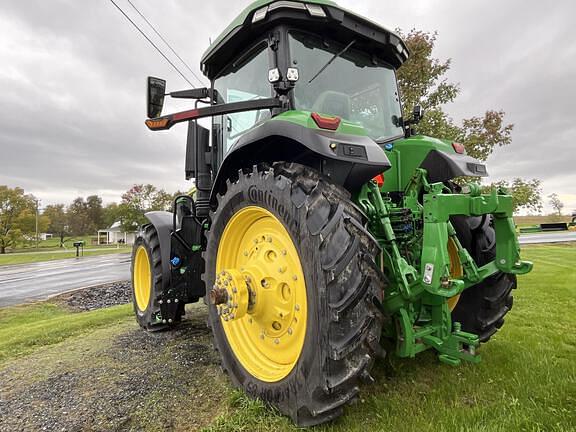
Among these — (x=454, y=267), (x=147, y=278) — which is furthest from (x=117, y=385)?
(x=454, y=267)

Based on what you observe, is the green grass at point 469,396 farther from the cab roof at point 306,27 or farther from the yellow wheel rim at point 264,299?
the cab roof at point 306,27

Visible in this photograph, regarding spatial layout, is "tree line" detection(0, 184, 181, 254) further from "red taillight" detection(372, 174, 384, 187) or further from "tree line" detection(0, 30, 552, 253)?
"red taillight" detection(372, 174, 384, 187)

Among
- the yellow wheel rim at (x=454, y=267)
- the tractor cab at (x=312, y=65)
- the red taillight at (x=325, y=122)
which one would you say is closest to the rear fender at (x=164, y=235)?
the tractor cab at (x=312, y=65)

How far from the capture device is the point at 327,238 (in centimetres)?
185

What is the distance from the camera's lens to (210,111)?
279cm

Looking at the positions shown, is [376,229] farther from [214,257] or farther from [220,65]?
[220,65]

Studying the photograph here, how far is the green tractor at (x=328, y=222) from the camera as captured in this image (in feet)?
6.11

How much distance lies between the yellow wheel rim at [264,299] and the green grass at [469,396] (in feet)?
0.93

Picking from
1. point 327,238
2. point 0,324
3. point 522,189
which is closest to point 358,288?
point 327,238

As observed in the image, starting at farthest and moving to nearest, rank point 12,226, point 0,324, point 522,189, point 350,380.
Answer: point 12,226, point 522,189, point 0,324, point 350,380

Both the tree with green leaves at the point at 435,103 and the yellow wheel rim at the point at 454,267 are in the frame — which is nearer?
the yellow wheel rim at the point at 454,267

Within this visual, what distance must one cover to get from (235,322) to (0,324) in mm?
6342

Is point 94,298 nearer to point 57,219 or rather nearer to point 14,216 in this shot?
point 14,216

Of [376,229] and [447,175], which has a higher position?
[447,175]
